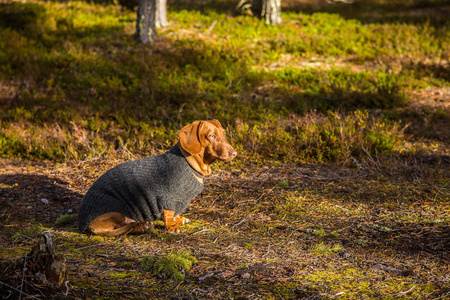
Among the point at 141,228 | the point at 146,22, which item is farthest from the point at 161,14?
the point at 141,228

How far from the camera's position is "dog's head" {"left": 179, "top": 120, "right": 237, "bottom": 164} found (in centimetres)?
428

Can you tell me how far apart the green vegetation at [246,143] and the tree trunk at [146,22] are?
292 millimetres

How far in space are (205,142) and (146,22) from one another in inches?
337

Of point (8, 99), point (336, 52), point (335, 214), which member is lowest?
point (335, 214)

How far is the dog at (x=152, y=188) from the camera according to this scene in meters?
4.21

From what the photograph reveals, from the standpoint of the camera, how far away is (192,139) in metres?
4.29

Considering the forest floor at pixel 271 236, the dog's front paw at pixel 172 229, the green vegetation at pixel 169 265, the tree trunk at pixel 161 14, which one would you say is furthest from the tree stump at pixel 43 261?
the tree trunk at pixel 161 14

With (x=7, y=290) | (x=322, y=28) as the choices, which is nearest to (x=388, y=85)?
(x=322, y=28)

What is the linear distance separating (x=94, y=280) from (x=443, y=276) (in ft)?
10.2

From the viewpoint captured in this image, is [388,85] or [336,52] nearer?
[388,85]

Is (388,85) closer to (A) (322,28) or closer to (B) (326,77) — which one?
(B) (326,77)

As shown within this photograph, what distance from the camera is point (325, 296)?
3.20 m

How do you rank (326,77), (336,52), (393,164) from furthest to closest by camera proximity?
(336,52) < (326,77) < (393,164)

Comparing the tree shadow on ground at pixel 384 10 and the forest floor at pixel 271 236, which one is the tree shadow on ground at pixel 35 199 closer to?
the forest floor at pixel 271 236
